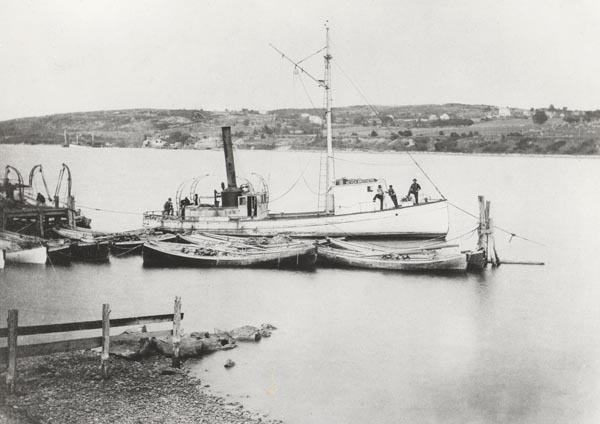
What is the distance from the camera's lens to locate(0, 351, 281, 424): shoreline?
11.4 metres

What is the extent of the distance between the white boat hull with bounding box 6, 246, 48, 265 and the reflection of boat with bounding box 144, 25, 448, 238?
8111mm

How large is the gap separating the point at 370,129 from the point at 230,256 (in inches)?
2674

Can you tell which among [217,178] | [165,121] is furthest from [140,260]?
[217,178]

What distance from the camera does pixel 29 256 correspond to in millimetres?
25766

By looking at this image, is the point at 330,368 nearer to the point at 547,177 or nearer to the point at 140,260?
the point at 140,260

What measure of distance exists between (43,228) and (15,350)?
20.4 m

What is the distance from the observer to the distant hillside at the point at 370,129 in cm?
6556

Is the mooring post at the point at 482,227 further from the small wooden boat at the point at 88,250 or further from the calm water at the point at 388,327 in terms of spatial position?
the small wooden boat at the point at 88,250

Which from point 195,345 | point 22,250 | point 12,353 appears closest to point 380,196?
point 22,250

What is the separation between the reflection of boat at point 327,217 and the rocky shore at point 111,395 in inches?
718

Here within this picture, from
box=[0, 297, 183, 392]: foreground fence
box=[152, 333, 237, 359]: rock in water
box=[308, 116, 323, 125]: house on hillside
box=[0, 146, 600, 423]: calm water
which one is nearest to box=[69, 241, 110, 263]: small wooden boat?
box=[0, 146, 600, 423]: calm water

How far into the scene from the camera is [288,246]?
2786cm

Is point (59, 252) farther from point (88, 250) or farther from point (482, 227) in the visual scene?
point (482, 227)

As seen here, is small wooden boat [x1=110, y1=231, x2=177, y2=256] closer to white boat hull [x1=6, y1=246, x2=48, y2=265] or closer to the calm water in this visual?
the calm water
